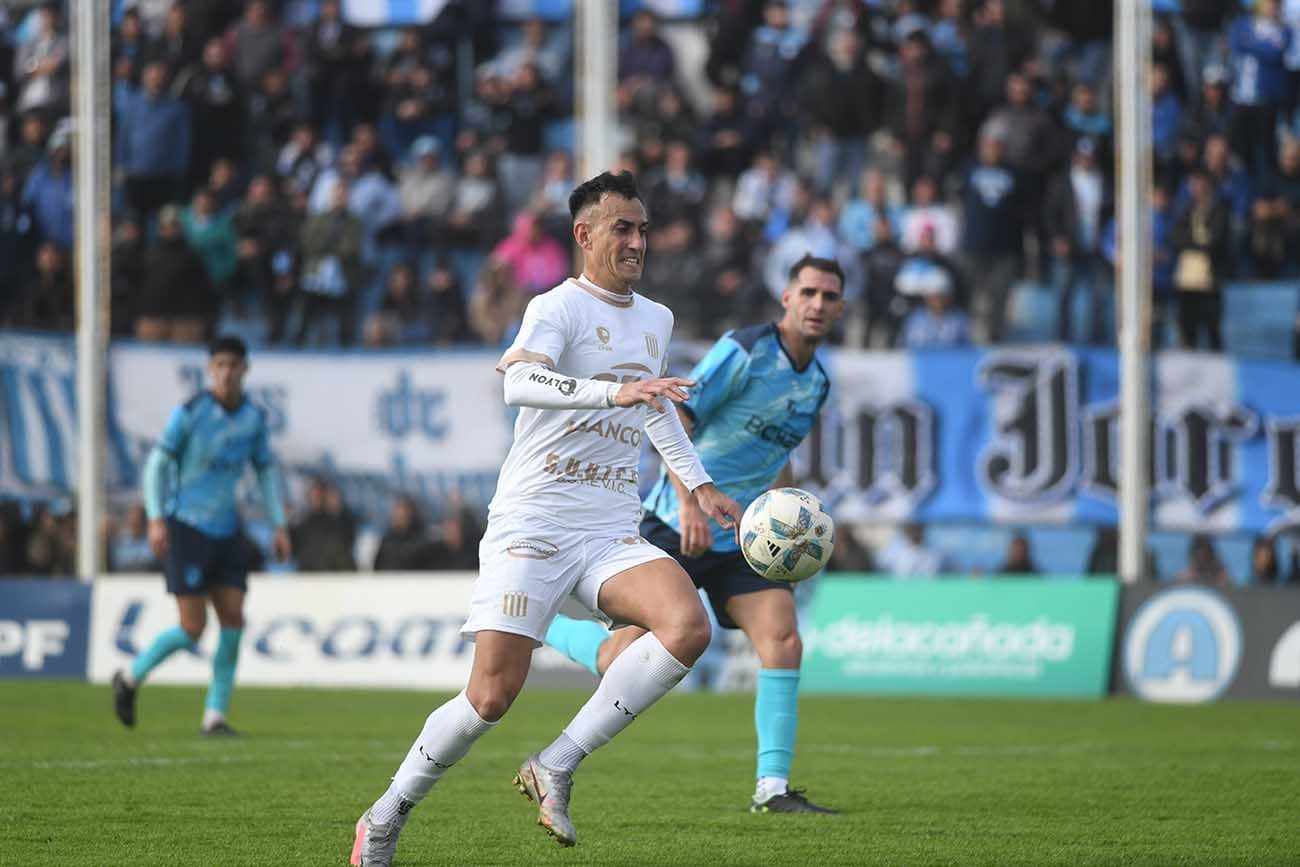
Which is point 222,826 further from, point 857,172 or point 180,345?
point 857,172

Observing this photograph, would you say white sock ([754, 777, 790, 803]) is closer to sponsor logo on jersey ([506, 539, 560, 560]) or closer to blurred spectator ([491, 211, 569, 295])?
sponsor logo on jersey ([506, 539, 560, 560])

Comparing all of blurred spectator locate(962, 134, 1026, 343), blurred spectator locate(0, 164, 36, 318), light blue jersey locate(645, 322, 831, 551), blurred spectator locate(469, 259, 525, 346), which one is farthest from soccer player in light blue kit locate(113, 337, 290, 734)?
blurred spectator locate(962, 134, 1026, 343)

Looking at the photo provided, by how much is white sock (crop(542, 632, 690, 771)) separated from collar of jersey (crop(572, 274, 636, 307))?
117 cm

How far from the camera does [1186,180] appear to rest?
2122cm

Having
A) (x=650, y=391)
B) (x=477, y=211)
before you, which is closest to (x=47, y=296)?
(x=477, y=211)

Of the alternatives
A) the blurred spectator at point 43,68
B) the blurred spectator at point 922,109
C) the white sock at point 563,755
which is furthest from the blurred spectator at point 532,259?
the white sock at point 563,755

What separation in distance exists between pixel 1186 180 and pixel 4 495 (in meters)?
12.1

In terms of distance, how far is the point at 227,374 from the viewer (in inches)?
513

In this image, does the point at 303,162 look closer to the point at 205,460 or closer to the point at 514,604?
the point at 205,460

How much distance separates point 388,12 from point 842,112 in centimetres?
572

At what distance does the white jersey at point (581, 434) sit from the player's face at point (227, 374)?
19.8ft

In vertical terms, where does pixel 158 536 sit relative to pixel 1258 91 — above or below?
below

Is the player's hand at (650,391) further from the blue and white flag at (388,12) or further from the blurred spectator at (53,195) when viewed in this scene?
the blue and white flag at (388,12)

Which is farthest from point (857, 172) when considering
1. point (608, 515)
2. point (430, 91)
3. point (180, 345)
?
point (608, 515)
